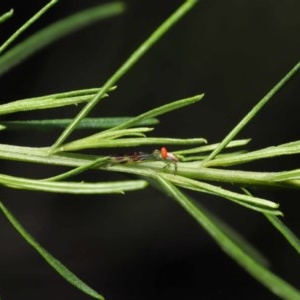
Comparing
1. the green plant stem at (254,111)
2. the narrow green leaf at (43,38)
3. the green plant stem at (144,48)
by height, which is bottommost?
the green plant stem at (254,111)

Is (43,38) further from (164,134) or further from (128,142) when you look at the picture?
(164,134)

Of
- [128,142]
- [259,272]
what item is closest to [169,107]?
[128,142]

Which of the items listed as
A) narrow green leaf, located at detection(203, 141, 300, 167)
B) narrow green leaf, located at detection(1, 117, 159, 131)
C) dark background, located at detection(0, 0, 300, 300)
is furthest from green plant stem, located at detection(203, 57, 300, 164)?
dark background, located at detection(0, 0, 300, 300)

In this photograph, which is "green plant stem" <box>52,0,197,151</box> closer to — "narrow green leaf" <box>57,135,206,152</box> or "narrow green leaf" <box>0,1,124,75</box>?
"narrow green leaf" <box>57,135,206,152</box>

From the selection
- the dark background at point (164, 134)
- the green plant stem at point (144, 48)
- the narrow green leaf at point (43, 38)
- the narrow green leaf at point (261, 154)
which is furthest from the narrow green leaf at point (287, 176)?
the dark background at point (164, 134)

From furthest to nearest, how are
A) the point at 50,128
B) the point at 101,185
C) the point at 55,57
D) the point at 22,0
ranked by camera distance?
the point at 55,57, the point at 22,0, the point at 50,128, the point at 101,185

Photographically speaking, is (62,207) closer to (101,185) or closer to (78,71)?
(78,71)

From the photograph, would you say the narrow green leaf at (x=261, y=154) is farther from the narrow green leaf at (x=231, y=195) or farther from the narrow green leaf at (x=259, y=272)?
the narrow green leaf at (x=259, y=272)

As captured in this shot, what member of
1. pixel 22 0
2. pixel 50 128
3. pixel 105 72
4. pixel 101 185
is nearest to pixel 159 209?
pixel 105 72
